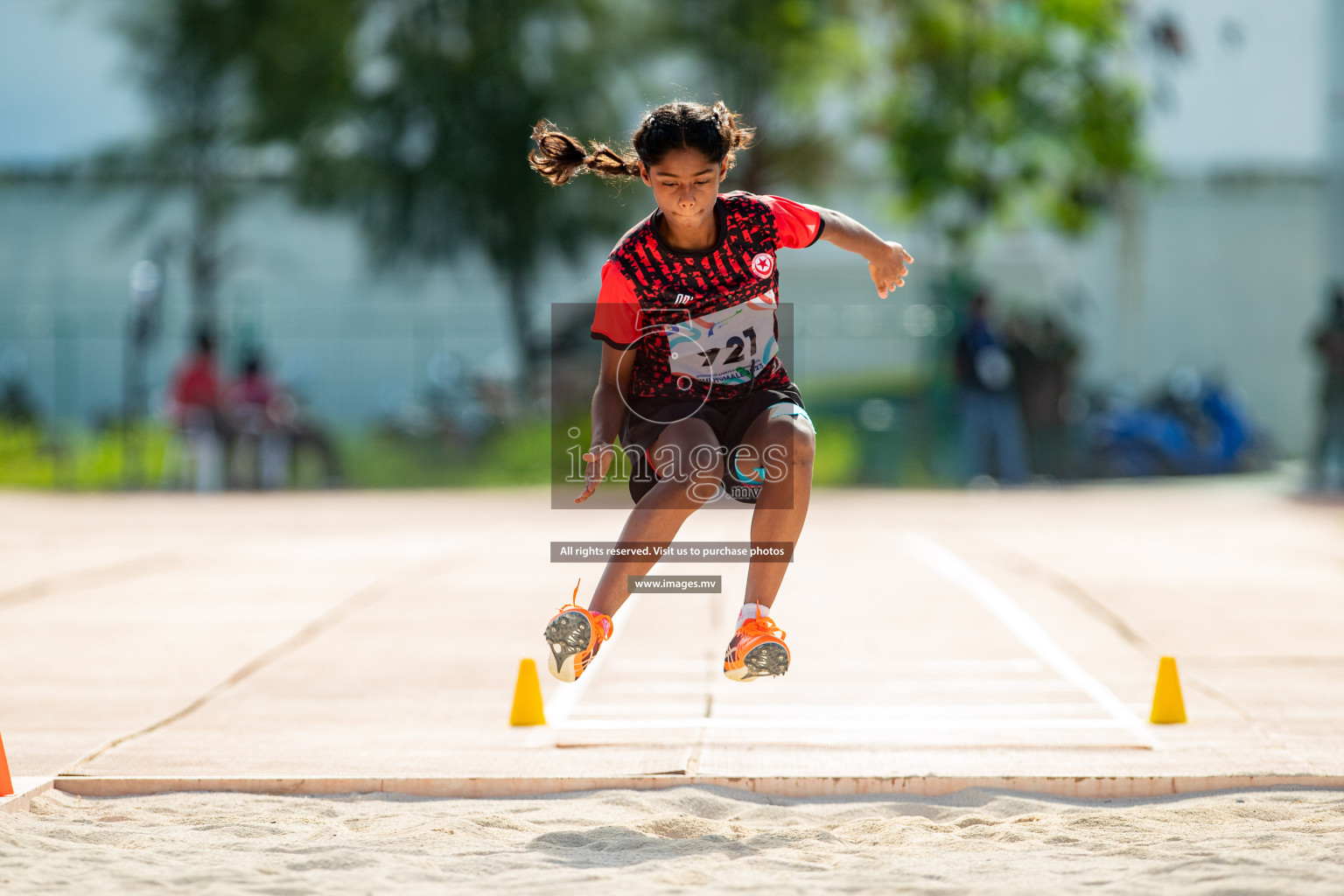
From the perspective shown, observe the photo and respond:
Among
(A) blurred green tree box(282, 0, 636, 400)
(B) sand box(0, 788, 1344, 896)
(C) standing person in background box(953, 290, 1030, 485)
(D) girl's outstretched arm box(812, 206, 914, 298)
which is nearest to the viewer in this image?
(B) sand box(0, 788, 1344, 896)

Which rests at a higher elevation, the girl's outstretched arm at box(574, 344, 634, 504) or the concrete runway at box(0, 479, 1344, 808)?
the girl's outstretched arm at box(574, 344, 634, 504)

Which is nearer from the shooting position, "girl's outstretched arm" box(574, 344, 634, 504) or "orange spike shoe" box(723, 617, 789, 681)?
"orange spike shoe" box(723, 617, 789, 681)

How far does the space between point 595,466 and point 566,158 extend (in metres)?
1.23

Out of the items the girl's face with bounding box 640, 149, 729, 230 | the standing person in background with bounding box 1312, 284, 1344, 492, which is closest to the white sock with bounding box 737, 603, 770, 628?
the girl's face with bounding box 640, 149, 729, 230

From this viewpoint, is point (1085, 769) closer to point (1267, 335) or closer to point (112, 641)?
point (112, 641)

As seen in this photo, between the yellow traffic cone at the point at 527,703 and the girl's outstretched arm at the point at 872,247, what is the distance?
2.35 meters

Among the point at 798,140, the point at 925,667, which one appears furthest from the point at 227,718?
the point at 798,140

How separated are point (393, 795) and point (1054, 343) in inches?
583

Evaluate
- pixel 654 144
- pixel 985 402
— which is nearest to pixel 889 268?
pixel 654 144

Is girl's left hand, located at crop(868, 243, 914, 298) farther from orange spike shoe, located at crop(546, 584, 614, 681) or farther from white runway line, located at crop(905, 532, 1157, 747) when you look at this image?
white runway line, located at crop(905, 532, 1157, 747)

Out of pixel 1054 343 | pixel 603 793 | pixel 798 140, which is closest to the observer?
pixel 603 793

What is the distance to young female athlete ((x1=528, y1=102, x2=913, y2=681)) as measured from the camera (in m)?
4.78

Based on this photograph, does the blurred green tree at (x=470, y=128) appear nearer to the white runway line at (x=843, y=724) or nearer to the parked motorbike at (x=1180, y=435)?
the parked motorbike at (x=1180, y=435)

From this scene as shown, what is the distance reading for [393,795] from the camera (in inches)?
211
